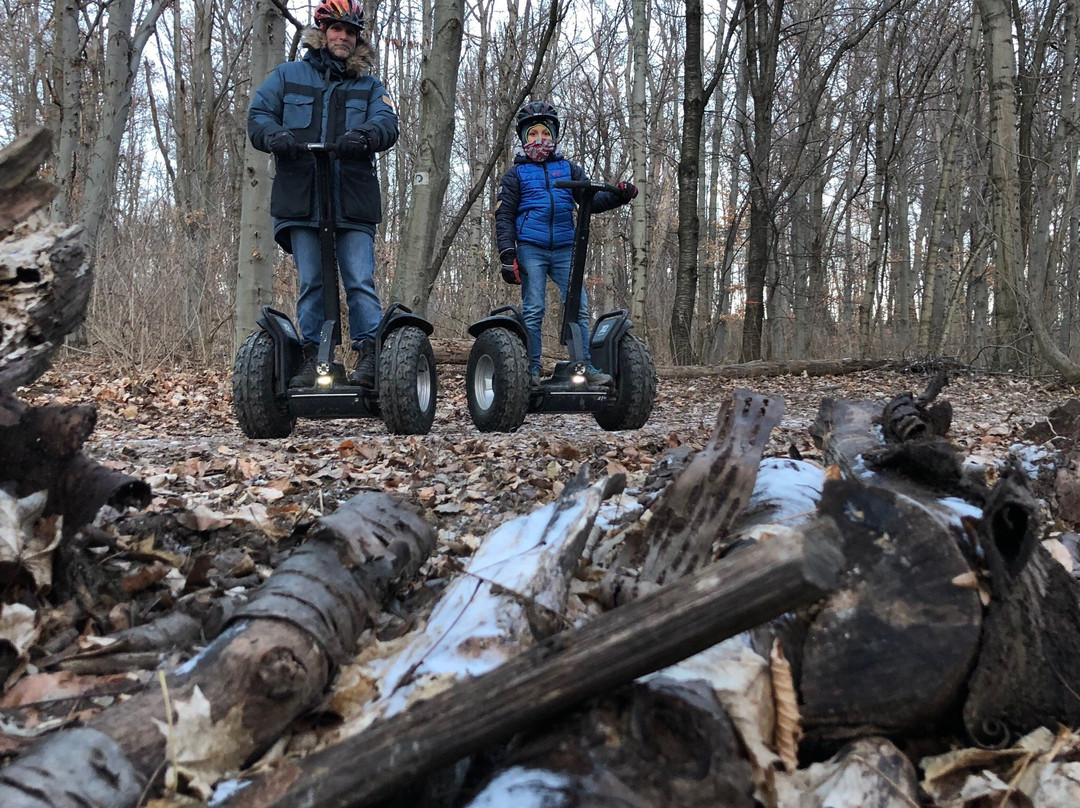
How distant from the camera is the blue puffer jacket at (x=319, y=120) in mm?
5152

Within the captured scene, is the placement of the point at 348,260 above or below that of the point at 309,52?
below

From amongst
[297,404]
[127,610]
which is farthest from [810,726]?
[297,404]

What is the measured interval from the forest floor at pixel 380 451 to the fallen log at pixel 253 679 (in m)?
0.82

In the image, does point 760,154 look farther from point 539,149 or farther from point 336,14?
point 336,14

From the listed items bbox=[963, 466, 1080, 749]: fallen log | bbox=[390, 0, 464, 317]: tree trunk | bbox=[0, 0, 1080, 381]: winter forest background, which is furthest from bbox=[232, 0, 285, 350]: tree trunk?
bbox=[963, 466, 1080, 749]: fallen log

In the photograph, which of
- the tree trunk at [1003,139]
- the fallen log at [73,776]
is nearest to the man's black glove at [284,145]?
the fallen log at [73,776]

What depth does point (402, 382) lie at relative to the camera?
4.87 metres

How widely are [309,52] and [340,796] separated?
17.9 feet

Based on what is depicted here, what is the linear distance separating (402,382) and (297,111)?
2.04 metres

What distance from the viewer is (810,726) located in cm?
133

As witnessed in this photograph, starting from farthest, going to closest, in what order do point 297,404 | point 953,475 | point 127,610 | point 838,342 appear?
1. point 838,342
2. point 297,404
3. point 127,610
4. point 953,475

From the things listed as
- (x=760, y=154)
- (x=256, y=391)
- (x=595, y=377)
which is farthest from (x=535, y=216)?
(x=760, y=154)

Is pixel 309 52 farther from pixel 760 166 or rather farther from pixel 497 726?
pixel 760 166

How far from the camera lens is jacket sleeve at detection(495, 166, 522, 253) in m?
6.59
